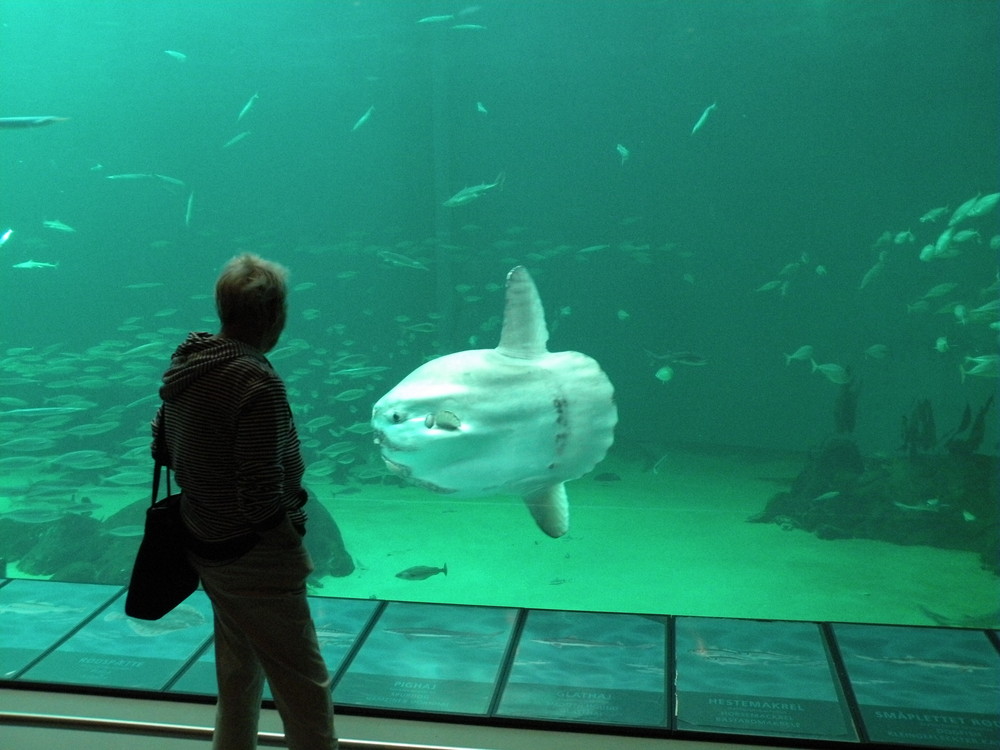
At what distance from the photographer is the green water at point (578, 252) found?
9.25 m

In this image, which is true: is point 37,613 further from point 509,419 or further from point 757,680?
point 757,680

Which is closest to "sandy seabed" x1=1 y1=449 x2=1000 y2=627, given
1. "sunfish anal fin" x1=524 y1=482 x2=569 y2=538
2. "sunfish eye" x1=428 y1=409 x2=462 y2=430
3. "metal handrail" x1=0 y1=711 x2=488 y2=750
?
"sunfish anal fin" x1=524 y1=482 x2=569 y2=538

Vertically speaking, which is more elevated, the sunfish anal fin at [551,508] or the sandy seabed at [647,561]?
the sunfish anal fin at [551,508]

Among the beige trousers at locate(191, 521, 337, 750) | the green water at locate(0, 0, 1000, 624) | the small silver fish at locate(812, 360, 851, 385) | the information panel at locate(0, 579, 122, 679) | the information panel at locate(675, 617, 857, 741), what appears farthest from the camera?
the green water at locate(0, 0, 1000, 624)

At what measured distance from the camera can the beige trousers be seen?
177cm

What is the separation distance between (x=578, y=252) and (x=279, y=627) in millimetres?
16477

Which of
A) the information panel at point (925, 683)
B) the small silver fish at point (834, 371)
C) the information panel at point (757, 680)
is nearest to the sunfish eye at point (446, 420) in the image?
the information panel at point (757, 680)

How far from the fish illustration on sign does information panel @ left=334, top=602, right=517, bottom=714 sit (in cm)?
69

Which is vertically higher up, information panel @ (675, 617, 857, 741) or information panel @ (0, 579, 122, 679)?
information panel @ (675, 617, 857, 741)

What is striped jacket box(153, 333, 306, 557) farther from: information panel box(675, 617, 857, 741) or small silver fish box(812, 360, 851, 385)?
small silver fish box(812, 360, 851, 385)

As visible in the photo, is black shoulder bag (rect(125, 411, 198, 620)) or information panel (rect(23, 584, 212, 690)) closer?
black shoulder bag (rect(125, 411, 198, 620))

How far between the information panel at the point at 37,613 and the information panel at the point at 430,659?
4.49 feet

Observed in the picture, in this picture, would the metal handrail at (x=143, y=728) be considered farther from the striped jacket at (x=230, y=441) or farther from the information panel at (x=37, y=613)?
the striped jacket at (x=230, y=441)

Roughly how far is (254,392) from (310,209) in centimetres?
3591
